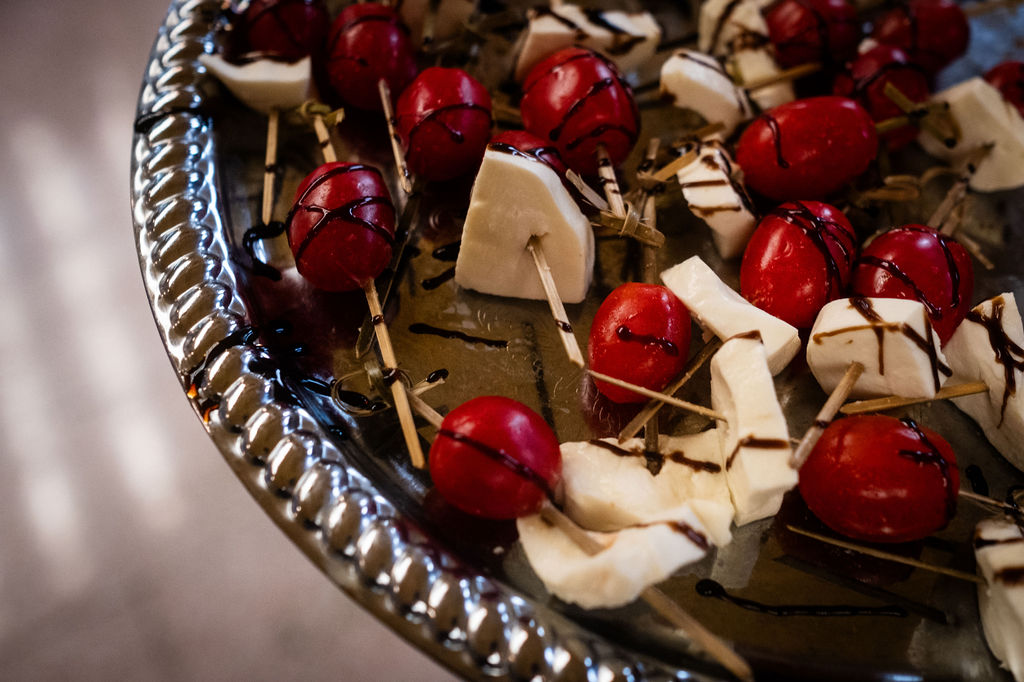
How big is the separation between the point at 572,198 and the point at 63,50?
94.9 inches

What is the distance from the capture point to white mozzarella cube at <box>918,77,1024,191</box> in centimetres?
174

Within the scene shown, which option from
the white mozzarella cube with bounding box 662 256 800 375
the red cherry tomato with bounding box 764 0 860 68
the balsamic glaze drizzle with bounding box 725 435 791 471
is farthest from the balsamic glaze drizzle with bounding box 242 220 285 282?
the red cherry tomato with bounding box 764 0 860 68

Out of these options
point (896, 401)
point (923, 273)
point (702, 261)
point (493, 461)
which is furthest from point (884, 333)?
point (493, 461)

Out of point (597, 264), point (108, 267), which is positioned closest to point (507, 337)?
point (597, 264)

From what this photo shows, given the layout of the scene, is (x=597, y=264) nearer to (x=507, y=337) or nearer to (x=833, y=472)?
(x=507, y=337)

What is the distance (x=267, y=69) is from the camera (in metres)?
1.58

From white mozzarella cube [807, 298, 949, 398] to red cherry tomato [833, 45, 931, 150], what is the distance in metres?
0.68

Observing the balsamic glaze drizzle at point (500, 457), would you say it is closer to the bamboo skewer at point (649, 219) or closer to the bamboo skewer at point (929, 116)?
the bamboo skewer at point (649, 219)

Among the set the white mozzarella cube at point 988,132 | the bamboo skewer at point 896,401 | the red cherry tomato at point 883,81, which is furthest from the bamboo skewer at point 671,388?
the white mozzarella cube at point 988,132

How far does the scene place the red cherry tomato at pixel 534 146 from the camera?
142cm

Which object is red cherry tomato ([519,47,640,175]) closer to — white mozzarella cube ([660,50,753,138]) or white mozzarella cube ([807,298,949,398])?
white mozzarella cube ([660,50,753,138])

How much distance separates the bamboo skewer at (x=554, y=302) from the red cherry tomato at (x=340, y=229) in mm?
273

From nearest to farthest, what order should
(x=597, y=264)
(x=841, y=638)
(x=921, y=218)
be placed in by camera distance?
(x=841, y=638) < (x=597, y=264) < (x=921, y=218)

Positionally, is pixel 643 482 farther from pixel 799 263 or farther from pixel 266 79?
pixel 266 79
